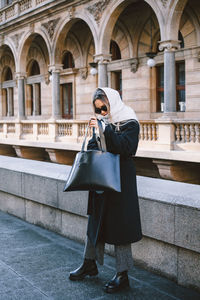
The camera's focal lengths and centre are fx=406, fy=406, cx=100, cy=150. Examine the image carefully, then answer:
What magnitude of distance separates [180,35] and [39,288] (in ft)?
44.2

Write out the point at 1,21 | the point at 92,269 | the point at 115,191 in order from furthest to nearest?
the point at 1,21 < the point at 92,269 < the point at 115,191

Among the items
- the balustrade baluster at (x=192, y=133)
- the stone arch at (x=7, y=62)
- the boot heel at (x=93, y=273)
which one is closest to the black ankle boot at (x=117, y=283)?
the boot heel at (x=93, y=273)

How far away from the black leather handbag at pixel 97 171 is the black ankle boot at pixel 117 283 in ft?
2.65

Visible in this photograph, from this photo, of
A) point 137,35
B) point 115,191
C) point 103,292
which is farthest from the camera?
point 137,35

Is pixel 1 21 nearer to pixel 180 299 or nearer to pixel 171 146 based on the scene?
pixel 171 146

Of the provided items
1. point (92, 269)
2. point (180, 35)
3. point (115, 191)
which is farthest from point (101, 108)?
point (180, 35)

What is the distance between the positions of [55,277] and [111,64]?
15.2 m

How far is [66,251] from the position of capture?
14.8ft

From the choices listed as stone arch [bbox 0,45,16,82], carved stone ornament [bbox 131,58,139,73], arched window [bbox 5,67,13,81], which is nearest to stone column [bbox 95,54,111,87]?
carved stone ornament [bbox 131,58,139,73]

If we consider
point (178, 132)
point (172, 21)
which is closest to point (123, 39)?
point (172, 21)

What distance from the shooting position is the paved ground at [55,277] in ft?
11.0

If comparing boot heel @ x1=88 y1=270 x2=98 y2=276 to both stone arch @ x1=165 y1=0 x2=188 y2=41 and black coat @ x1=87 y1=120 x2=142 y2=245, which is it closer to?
black coat @ x1=87 y1=120 x2=142 y2=245

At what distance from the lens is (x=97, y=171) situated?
3.23 meters

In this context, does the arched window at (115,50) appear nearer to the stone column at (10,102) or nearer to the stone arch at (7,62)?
the stone arch at (7,62)
